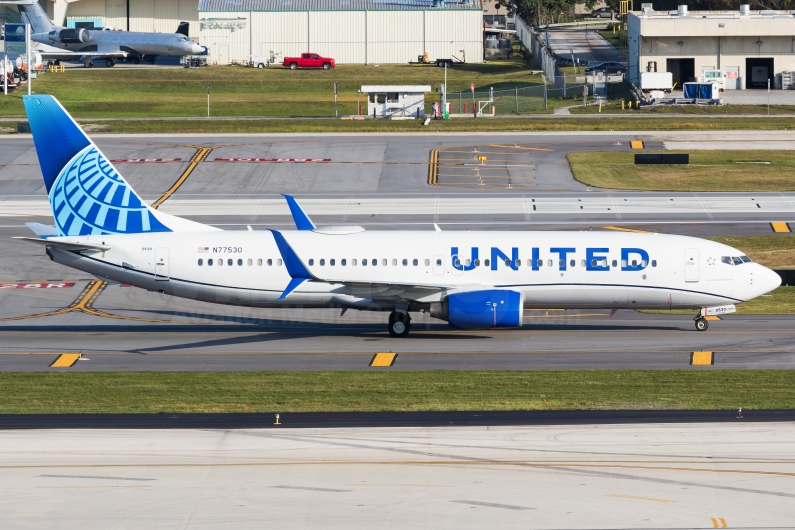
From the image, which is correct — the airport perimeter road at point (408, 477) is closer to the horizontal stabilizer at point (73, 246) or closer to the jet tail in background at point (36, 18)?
the horizontal stabilizer at point (73, 246)

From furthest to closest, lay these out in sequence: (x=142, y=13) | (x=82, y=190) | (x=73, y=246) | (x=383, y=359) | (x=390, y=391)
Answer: (x=142, y=13) < (x=82, y=190) < (x=73, y=246) < (x=383, y=359) < (x=390, y=391)

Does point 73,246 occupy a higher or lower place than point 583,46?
lower

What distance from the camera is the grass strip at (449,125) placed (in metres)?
91.9

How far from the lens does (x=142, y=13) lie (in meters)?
156

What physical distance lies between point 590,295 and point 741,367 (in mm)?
6751

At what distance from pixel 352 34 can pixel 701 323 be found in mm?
104380

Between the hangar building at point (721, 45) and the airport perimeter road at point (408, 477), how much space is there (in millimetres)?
88047

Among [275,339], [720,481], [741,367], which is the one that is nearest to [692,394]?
[741,367]

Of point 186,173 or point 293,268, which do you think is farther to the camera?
point 186,173

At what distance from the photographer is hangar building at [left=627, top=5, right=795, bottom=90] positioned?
364 feet

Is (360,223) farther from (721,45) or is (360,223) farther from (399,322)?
(721,45)

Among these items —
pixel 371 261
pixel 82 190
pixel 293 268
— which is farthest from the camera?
pixel 82 190

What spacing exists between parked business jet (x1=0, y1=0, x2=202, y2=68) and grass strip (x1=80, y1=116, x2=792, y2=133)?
42628 millimetres

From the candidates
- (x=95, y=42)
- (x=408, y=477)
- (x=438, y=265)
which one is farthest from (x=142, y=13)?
(x=408, y=477)
